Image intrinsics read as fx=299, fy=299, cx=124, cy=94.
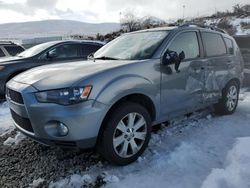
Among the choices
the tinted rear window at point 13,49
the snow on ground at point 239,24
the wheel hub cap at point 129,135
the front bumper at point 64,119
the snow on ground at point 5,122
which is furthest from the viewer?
the snow on ground at point 239,24

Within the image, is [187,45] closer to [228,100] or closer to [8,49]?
[228,100]

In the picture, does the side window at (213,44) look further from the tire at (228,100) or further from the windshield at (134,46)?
the windshield at (134,46)

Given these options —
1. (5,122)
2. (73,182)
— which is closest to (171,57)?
(73,182)

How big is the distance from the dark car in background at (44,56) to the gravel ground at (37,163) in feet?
11.3

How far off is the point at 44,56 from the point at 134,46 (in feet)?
13.9

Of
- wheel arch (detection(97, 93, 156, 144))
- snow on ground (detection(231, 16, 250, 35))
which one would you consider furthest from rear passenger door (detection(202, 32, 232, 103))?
snow on ground (detection(231, 16, 250, 35))

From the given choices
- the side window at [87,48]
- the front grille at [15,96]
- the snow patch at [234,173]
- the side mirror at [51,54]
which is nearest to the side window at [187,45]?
the snow patch at [234,173]

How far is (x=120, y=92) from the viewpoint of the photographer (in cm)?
348

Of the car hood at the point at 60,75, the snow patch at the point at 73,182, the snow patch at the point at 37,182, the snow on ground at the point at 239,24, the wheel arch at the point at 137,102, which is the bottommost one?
the snow patch at the point at 37,182

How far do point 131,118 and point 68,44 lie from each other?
537 centimetres

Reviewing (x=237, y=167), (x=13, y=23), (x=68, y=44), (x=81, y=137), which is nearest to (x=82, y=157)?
(x=81, y=137)

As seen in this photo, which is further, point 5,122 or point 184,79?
point 5,122

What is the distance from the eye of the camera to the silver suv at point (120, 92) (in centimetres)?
323

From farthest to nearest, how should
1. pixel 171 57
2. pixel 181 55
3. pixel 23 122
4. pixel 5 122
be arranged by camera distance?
pixel 5 122
pixel 181 55
pixel 171 57
pixel 23 122
